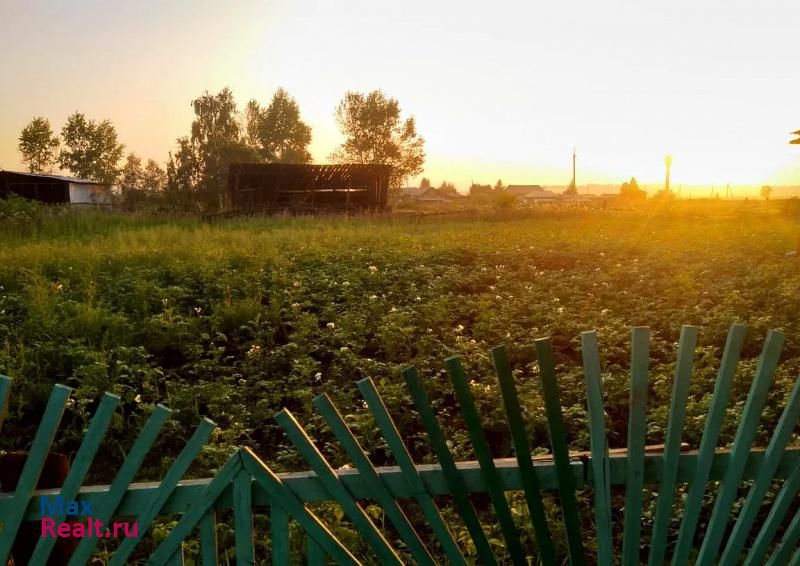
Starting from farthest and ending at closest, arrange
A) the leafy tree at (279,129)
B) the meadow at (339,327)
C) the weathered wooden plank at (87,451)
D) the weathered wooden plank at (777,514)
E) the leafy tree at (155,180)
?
1. the leafy tree at (279,129)
2. the leafy tree at (155,180)
3. the meadow at (339,327)
4. the weathered wooden plank at (777,514)
5. the weathered wooden plank at (87,451)

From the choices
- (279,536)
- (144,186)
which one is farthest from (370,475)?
(144,186)

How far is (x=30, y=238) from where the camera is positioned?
611 inches

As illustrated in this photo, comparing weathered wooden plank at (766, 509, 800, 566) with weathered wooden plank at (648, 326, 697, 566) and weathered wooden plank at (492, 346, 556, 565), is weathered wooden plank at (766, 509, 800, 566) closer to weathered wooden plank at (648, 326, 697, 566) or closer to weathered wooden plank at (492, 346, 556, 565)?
weathered wooden plank at (648, 326, 697, 566)

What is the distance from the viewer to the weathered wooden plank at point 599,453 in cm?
208

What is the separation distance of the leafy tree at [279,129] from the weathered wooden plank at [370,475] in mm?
72493

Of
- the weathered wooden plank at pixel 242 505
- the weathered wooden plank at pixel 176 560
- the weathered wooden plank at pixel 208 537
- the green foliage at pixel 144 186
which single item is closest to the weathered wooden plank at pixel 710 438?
the weathered wooden plank at pixel 242 505

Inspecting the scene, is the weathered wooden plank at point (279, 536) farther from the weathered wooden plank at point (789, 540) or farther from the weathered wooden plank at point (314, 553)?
the weathered wooden plank at point (789, 540)

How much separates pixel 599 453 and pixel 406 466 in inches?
24.4

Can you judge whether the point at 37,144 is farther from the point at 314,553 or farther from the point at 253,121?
the point at 314,553

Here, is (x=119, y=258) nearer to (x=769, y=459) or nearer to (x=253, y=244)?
(x=253, y=244)

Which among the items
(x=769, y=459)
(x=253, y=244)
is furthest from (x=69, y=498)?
(x=253, y=244)

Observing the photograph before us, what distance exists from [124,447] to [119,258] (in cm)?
725

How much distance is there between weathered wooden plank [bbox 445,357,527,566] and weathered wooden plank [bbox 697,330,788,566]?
0.64 meters

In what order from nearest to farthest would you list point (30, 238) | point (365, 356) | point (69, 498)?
point (69, 498) < point (365, 356) < point (30, 238)
